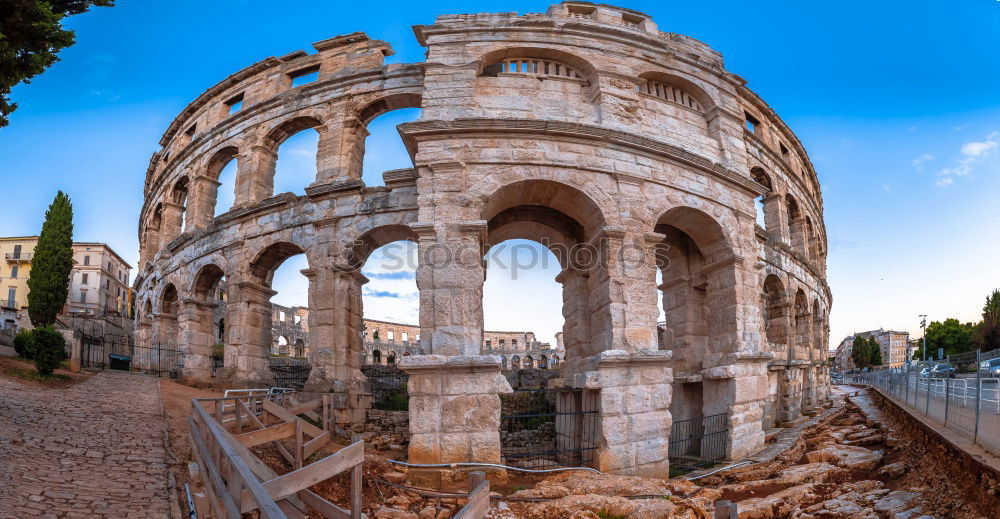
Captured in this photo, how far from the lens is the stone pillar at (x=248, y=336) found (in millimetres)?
12664

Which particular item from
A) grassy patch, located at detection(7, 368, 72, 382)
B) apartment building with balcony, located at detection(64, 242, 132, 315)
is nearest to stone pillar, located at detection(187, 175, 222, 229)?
grassy patch, located at detection(7, 368, 72, 382)

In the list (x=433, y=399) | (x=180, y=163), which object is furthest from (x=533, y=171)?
(x=180, y=163)

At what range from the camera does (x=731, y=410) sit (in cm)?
955

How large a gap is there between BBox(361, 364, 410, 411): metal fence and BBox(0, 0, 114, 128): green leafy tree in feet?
27.6

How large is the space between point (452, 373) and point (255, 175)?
31.9 ft

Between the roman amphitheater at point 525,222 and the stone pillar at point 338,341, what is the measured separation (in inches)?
2.0

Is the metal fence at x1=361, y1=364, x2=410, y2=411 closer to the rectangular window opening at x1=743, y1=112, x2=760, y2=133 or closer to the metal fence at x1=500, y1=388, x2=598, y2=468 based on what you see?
the metal fence at x1=500, y1=388, x2=598, y2=468

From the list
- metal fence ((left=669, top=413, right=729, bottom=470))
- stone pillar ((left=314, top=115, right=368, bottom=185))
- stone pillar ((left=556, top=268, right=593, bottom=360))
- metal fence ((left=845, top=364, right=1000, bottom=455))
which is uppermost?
stone pillar ((left=314, top=115, right=368, bottom=185))

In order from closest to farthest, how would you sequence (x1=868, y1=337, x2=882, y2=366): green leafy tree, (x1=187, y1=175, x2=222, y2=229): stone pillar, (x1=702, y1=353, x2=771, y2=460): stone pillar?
(x1=702, y1=353, x2=771, y2=460): stone pillar → (x1=187, y1=175, x2=222, y2=229): stone pillar → (x1=868, y1=337, x2=882, y2=366): green leafy tree

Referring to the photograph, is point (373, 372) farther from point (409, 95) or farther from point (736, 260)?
point (736, 260)

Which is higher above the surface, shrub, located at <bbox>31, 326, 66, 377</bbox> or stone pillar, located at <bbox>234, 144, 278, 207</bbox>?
stone pillar, located at <bbox>234, 144, 278, 207</bbox>

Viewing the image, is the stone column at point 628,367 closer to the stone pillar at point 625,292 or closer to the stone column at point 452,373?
the stone pillar at point 625,292

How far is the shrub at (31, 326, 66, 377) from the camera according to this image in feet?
38.3

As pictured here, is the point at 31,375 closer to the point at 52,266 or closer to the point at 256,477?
the point at 256,477
